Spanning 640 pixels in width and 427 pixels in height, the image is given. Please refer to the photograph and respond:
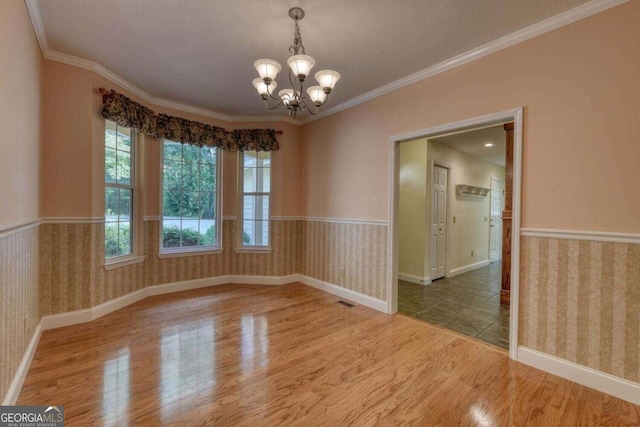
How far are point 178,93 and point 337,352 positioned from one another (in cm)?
371

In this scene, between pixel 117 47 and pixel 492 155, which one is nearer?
pixel 117 47

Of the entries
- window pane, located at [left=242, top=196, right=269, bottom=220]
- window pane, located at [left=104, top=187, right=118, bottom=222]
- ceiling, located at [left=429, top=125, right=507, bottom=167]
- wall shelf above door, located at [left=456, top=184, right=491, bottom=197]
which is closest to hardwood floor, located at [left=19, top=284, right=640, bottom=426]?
window pane, located at [left=104, top=187, right=118, bottom=222]

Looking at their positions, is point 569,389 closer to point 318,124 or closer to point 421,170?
point 421,170

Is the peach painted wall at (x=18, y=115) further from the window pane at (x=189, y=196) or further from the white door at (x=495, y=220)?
the white door at (x=495, y=220)

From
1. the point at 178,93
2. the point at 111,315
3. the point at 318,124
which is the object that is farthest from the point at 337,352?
the point at 178,93

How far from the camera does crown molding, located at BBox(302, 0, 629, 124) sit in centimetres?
205

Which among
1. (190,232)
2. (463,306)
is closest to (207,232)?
(190,232)

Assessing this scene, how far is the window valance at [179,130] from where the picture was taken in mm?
3229

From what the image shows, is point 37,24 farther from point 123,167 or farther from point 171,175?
point 171,175

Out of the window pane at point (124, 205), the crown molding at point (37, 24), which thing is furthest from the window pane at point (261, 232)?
the crown molding at point (37, 24)

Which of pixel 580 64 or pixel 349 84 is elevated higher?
pixel 349 84

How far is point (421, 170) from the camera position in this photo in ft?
16.1

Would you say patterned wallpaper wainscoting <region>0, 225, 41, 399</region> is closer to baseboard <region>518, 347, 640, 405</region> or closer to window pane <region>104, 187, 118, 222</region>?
window pane <region>104, 187, 118, 222</region>

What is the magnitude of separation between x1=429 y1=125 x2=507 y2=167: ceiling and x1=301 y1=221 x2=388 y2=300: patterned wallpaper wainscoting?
91.9 inches
